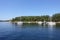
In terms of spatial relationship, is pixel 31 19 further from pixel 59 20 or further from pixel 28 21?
pixel 59 20

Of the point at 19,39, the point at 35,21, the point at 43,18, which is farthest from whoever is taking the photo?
the point at 35,21

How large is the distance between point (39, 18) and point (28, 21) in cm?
1711

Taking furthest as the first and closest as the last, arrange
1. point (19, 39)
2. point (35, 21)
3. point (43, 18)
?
point (35, 21), point (43, 18), point (19, 39)

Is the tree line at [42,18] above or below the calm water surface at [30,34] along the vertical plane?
above

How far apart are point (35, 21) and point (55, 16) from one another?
2733 cm

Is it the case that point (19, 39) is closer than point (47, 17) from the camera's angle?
Yes

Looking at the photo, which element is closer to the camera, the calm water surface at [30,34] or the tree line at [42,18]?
the calm water surface at [30,34]

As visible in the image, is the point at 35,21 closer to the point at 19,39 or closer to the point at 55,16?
the point at 55,16

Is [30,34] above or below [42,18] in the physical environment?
below

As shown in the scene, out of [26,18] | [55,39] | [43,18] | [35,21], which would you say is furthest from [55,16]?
[55,39]

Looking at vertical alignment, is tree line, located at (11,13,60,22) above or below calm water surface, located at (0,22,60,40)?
above

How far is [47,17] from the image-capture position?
155000mm

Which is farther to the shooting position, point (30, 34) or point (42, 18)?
point (42, 18)

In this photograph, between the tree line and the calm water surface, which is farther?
the tree line
